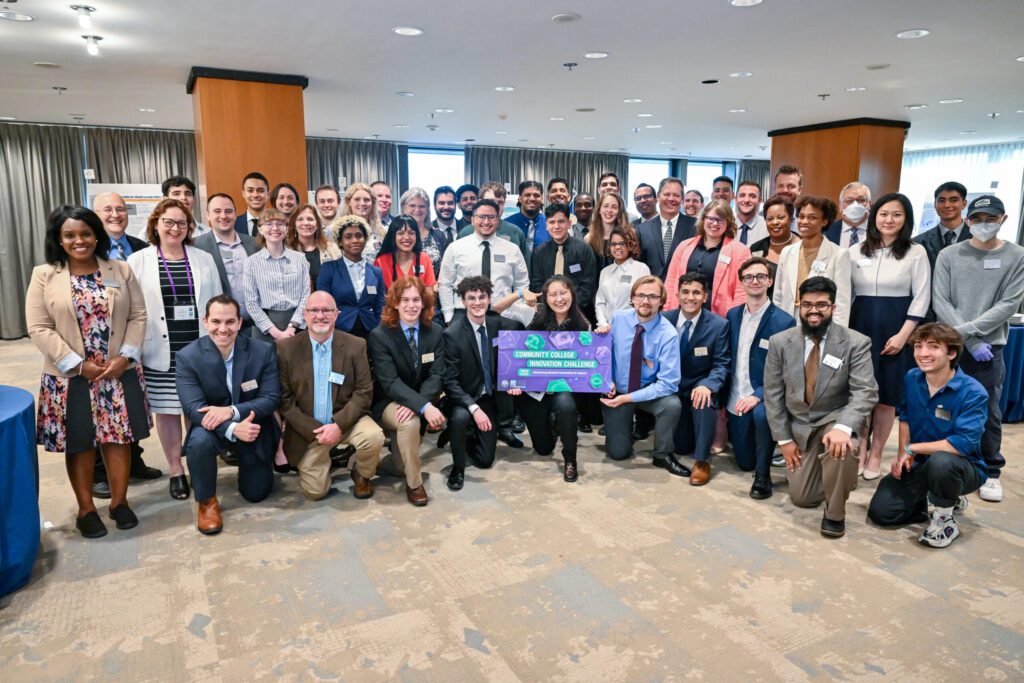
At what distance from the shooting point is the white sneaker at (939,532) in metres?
3.16

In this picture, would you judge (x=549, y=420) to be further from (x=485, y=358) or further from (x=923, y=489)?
(x=923, y=489)

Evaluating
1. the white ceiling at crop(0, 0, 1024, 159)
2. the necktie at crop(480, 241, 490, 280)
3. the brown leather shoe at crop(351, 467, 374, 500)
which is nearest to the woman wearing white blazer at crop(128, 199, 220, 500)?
the brown leather shoe at crop(351, 467, 374, 500)

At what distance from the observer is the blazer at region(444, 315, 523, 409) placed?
3.98 m

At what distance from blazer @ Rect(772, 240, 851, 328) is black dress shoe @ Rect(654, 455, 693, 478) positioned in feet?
3.76

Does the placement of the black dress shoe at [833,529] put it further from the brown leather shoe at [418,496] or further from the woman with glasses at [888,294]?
the brown leather shoe at [418,496]

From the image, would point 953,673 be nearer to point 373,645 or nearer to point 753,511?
point 753,511

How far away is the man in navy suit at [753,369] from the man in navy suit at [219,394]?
2.70 meters

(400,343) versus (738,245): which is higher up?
(738,245)

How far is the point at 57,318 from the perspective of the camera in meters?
3.01

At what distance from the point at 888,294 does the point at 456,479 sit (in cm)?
277

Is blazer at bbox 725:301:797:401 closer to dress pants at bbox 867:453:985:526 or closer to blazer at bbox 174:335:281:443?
dress pants at bbox 867:453:985:526

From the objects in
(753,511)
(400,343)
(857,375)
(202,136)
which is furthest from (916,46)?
(202,136)

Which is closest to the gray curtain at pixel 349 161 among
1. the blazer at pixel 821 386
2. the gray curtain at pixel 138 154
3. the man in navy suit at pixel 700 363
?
the gray curtain at pixel 138 154

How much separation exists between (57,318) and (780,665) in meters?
3.30
